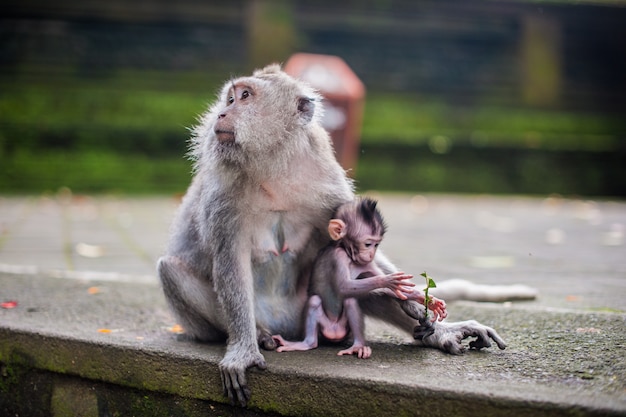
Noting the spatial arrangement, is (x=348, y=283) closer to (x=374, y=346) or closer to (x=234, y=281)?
(x=374, y=346)

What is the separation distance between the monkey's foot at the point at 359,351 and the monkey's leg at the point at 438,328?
8.5 inches

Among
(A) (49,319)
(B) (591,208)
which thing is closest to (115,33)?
(B) (591,208)

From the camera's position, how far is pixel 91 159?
1251cm

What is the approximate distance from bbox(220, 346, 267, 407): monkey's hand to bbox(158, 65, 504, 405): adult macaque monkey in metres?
0.02

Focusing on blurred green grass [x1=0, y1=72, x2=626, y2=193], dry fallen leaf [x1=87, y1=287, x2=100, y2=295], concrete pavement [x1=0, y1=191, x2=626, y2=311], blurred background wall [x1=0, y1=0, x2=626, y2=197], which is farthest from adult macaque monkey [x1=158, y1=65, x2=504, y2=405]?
blurred background wall [x1=0, y1=0, x2=626, y2=197]

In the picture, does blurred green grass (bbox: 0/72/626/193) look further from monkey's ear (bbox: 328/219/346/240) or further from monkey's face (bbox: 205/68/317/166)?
monkey's ear (bbox: 328/219/346/240)

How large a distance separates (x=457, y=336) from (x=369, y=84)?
11528 mm

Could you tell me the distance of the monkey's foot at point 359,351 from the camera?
2.99 metres

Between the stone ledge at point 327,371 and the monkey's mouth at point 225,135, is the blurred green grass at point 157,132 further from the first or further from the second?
the monkey's mouth at point 225,135

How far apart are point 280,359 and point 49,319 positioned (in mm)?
1271

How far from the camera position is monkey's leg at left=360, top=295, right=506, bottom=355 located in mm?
3059

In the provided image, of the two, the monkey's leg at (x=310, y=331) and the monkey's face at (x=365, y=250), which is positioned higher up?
the monkey's face at (x=365, y=250)

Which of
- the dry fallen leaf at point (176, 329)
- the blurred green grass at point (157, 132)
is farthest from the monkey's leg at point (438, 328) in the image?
the blurred green grass at point (157, 132)

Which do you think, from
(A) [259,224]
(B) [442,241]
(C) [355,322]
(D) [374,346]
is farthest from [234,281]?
(B) [442,241]
